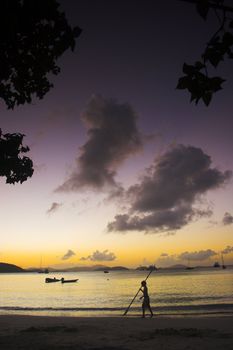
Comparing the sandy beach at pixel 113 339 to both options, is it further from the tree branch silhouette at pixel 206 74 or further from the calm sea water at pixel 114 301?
the calm sea water at pixel 114 301

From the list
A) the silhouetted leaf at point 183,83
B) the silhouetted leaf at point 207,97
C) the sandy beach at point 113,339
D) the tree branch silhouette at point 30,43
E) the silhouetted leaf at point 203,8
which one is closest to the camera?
the silhouetted leaf at point 203,8

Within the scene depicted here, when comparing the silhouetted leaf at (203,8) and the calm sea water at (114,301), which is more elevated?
the silhouetted leaf at (203,8)

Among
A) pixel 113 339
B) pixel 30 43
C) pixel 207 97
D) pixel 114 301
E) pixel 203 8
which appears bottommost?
pixel 114 301

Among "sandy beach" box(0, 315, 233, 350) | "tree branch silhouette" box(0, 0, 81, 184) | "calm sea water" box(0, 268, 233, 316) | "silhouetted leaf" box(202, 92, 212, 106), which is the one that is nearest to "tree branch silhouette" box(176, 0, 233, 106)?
"silhouetted leaf" box(202, 92, 212, 106)

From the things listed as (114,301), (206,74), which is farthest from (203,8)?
(114,301)

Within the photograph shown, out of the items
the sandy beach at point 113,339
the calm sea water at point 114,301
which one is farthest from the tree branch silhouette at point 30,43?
the calm sea water at point 114,301

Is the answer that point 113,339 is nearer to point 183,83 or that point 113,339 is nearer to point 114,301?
point 183,83

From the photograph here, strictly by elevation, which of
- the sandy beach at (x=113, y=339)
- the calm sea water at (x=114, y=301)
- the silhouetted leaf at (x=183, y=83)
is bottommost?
the calm sea water at (x=114, y=301)

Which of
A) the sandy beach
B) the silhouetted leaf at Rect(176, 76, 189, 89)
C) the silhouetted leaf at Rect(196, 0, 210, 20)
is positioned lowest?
the sandy beach

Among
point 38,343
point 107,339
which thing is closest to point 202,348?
point 107,339

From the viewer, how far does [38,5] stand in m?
5.02

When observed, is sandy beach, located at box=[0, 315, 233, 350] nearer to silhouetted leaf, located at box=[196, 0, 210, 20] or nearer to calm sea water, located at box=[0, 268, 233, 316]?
silhouetted leaf, located at box=[196, 0, 210, 20]

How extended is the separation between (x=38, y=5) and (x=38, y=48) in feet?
5.53

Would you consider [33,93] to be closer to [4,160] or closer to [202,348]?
[4,160]
